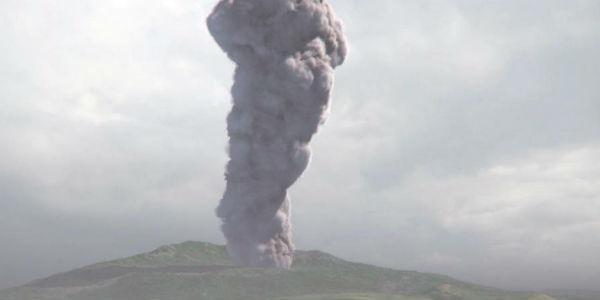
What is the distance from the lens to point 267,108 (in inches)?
4862

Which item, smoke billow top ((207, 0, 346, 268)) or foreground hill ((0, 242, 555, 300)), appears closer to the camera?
foreground hill ((0, 242, 555, 300))

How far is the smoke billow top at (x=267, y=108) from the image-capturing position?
406 ft

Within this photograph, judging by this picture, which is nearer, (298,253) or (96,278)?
(96,278)

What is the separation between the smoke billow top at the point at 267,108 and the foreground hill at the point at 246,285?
35.1 feet

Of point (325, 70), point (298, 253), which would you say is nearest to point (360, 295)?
point (325, 70)

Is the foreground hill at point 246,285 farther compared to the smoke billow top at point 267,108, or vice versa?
the smoke billow top at point 267,108

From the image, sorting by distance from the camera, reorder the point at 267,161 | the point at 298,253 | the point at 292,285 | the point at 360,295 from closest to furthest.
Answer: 1. the point at 360,295
2. the point at 292,285
3. the point at 267,161
4. the point at 298,253

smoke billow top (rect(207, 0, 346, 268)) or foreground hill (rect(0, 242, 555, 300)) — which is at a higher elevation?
smoke billow top (rect(207, 0, 346, 268))

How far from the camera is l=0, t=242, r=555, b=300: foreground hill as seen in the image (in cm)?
9925

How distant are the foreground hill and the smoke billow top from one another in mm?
10685

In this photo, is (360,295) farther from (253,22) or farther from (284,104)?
(253,22)

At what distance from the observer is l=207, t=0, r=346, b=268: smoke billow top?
123750 millimetres

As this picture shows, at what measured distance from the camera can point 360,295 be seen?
86.9 m

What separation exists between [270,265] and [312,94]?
32797mm
